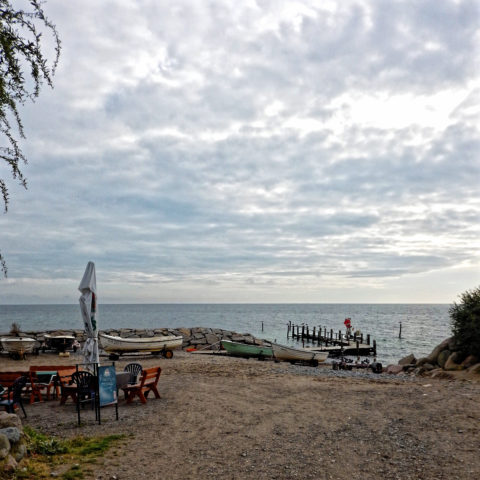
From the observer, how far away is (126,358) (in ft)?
67.9

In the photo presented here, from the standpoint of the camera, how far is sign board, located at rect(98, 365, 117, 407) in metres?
8.28

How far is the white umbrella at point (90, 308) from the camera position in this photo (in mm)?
9945

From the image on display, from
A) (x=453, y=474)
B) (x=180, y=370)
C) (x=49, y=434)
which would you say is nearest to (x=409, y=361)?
(x=180, y=370)

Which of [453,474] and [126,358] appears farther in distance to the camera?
[126,358]

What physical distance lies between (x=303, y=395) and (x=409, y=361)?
13932mm

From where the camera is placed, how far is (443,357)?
18.9 metres

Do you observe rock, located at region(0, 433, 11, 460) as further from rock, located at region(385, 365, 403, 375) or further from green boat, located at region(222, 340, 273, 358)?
green boat, located at region(222, 340, 273, 358)

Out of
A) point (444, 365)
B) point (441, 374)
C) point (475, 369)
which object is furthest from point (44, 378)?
point (444, 365)

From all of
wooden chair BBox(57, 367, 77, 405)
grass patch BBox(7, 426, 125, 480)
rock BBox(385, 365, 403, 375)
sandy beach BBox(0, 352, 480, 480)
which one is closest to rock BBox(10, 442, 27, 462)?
grass patch BBox(7, 426, 125, 480)

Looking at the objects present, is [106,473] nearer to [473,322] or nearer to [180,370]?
[180,370]

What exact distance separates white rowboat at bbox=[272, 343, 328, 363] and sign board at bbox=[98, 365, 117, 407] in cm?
1735

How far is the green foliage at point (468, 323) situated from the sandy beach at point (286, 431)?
5.75 m

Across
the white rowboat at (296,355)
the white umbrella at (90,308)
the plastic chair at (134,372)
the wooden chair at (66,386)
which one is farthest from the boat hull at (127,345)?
the white umbrella at (90,308)

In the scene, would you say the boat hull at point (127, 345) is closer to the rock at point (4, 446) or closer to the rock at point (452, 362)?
the rock at point (452, 362)
